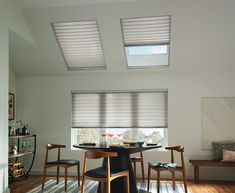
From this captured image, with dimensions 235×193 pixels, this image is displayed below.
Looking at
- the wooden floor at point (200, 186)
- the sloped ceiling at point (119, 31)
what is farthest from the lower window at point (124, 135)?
the sloped ceiling at point (119, 31)

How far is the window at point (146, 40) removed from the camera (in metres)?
4.88

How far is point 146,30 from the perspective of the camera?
505 cm

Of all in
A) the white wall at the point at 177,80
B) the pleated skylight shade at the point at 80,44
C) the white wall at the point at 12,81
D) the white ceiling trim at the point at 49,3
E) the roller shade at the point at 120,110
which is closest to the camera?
the white ceiling trim at the point at 49,3

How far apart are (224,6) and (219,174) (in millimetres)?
3188

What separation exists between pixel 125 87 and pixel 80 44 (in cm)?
131

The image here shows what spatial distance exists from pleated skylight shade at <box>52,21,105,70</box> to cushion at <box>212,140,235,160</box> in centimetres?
279

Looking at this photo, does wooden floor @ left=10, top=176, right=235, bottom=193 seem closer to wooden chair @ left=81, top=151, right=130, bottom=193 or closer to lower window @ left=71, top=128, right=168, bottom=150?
lower window @ left=71, top=128, right=168, bottom=150

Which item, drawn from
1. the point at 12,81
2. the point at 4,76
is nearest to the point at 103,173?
the point at 4,76

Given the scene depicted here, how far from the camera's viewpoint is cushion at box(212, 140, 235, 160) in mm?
5352

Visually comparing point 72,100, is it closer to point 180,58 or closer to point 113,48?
point 113,48

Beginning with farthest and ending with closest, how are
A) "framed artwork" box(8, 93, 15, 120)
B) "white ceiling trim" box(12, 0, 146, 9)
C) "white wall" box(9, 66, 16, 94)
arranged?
"white wall" box(9, 66, 16, 94)
"framed artwork" box(8, 93, 15, 120)
"white ceiling trim" box(12, 0, 146, 9)

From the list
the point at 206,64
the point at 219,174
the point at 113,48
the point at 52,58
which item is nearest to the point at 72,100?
the point at 52,58

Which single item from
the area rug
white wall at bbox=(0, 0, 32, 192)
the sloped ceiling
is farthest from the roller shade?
white wall at bbox=(0, 0, 32, 192)

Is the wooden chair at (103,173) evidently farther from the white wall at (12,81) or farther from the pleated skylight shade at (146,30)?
the white wall at (12,81)
